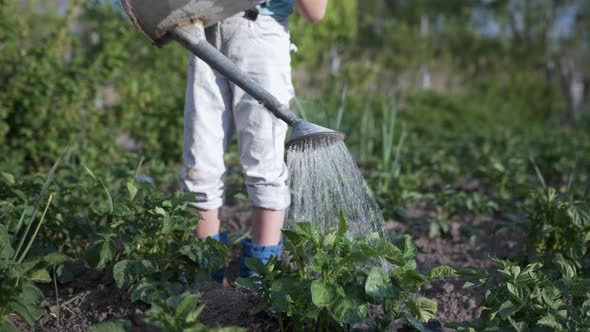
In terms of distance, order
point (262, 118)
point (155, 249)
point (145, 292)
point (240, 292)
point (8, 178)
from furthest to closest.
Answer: point (8, 178) < point (262, 118) < point (240, 292) < point (155, 249) < point (145, 292)

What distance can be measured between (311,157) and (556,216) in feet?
3.49

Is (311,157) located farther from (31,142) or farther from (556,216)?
(31,142)

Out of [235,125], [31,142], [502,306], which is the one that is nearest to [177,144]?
[31,142]

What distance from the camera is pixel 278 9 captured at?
2.05 meters

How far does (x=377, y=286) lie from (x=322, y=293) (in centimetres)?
14

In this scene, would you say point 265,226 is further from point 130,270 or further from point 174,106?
point 174,106

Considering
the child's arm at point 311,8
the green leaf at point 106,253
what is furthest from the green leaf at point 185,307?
the child's arm at point 311,8

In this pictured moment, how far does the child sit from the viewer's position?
2.00m

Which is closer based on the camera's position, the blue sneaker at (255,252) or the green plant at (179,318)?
the green plant at (179,318)

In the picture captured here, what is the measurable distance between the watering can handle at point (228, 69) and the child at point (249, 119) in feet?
0.86

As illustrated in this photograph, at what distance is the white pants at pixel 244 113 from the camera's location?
2.00 meters

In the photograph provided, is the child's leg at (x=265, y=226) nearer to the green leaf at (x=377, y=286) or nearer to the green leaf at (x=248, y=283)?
the green leaf at (x=248, y=283)

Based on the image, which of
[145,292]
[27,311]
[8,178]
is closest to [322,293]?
[145,292]

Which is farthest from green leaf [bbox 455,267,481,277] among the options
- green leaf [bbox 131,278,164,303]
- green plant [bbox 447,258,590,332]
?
green leaf [bbox 131,278,164,303]
